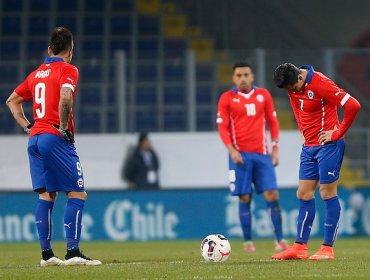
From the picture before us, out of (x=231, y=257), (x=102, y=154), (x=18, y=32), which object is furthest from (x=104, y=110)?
(x=231, y=257)

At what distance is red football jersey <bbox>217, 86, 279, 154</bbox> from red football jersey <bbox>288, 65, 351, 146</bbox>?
2.93 metres

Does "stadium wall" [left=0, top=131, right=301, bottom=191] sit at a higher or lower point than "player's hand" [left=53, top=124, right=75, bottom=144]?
lower

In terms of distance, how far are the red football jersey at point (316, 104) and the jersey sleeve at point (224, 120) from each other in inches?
111

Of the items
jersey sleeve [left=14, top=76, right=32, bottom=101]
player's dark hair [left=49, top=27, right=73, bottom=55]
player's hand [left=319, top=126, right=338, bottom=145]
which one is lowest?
player's hand [left=319, top=126, right=338, bottom=145]

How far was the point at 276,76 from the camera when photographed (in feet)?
32.3

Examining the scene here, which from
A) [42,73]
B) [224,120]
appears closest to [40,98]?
[42,73]

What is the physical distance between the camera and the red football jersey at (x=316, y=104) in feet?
32.8

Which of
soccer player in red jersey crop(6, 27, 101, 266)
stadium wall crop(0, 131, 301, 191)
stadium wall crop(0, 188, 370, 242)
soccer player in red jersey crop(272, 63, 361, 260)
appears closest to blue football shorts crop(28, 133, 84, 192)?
soccer player in red jersey crop(6, 27, 101, 266)

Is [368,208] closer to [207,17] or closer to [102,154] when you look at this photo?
[102,154]

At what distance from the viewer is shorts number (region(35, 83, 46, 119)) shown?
9820 millimetres

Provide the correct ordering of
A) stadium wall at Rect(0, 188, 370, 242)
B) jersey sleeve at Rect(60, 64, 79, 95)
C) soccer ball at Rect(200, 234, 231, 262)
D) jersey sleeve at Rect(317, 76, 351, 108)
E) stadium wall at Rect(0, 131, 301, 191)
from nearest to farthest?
jersey sleeve at Rect(60, 64, 79, 95), jersey sleeve at Rect(317, 76, 351, 108), soccer ball at Rect(200, 234, 231, 262), stadium wall at Rect(0, 188, 370, 242), stadium wall at Rect(0, 131, 301, 191)

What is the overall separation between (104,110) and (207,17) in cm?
507

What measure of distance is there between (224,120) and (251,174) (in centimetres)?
77

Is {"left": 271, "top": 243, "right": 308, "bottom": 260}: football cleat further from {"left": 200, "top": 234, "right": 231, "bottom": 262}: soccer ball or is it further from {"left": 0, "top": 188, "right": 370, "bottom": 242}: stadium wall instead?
{"left": 0, "top": 188, "right": 370, "bottom": 242}: stadium wall
